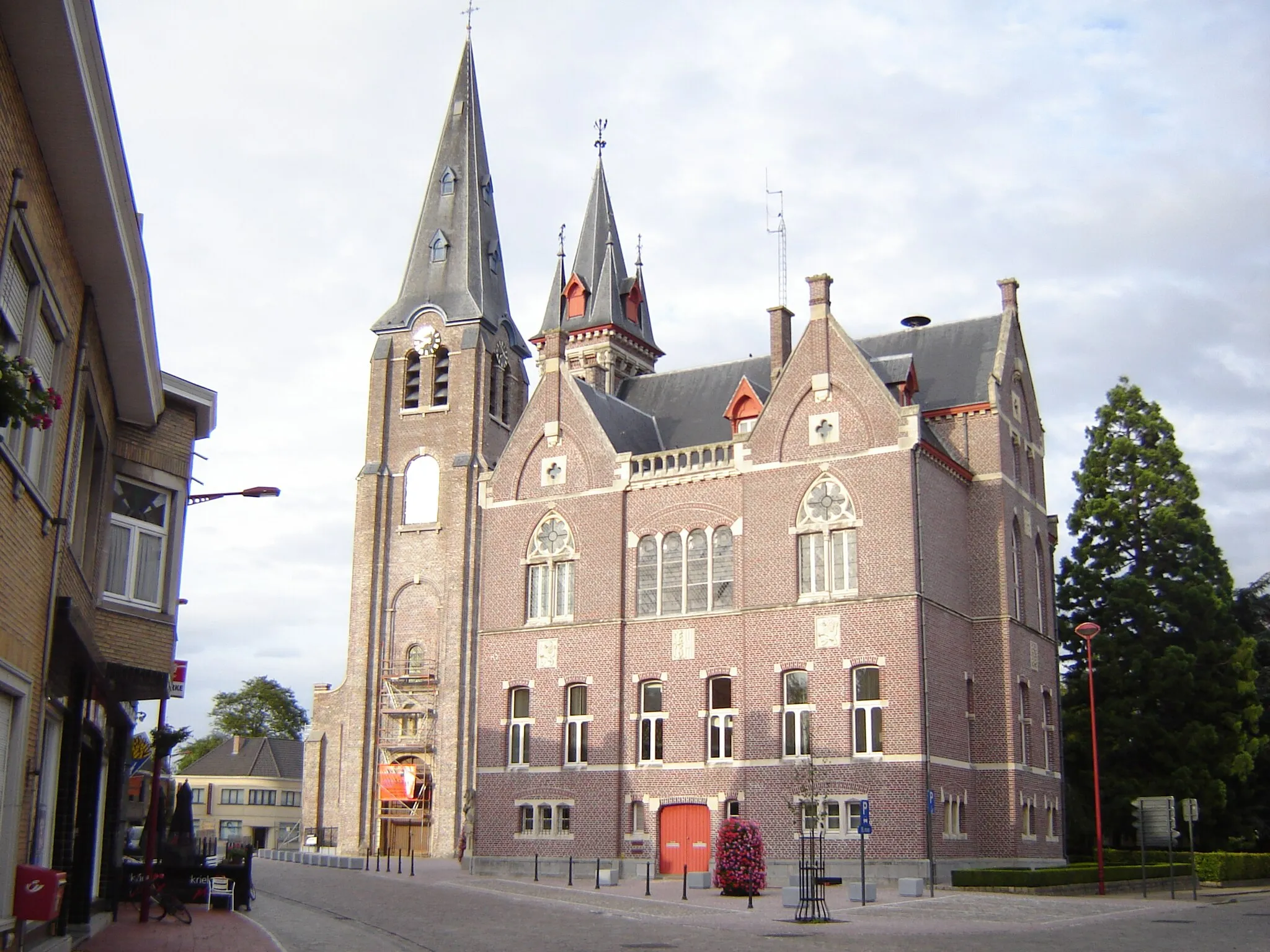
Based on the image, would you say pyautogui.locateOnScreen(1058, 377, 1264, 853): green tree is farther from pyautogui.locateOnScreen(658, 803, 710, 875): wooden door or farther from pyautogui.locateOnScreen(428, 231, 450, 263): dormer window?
pyautogui.locateOnScreen(428, 231, 450, 263): dormer window

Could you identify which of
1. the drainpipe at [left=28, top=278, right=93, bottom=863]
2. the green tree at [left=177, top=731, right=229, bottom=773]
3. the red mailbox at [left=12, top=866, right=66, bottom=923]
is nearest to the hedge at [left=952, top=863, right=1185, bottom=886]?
the drainpipe at [left=28, top=278, right=93, bottom=863]

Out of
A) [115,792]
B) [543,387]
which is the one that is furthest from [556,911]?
[543,387]

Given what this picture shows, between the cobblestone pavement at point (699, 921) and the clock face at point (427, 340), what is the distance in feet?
88.4

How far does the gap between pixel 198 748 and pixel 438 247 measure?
222 ft

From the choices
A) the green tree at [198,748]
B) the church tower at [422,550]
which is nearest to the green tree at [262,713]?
the green tree at [198,748]

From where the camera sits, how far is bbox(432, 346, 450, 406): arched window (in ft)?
182

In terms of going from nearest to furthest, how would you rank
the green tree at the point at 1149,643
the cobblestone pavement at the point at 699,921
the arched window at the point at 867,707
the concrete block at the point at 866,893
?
1. the cobblestone pavement at the point at 699,921
2. the concrete block at the point at 866,893
3. the arched window at the point at 867,707
4. the green tree at the point at 1149,643

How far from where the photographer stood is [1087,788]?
4772cm

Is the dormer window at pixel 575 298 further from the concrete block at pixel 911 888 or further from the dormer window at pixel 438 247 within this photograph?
the concrete block at pixel 911 888

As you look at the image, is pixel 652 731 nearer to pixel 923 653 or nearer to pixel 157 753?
pixel 923 653

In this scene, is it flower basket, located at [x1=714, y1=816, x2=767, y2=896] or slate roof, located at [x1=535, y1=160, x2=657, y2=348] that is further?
slate roof, located at [x1=535, y1=160, x2=657, y2=348]

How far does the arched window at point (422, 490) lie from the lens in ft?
176

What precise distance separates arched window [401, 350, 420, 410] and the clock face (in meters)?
0.41

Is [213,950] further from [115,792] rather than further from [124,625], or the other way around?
[115,792]
